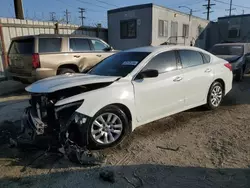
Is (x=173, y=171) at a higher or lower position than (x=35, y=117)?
lower

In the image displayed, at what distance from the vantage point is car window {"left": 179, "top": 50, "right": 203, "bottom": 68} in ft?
15.6

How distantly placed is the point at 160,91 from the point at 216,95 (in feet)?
6.92

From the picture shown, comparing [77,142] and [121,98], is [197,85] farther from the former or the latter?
[77,142]

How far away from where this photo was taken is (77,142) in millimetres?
3469

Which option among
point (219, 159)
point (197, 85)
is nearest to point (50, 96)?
point (219, 159)

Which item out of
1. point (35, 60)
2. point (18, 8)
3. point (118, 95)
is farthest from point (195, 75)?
point (18, 8)

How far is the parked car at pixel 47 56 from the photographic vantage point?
687 centimetres

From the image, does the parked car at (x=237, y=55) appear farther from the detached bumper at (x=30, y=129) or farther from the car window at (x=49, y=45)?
the detached bumper at (x=30, y=129)

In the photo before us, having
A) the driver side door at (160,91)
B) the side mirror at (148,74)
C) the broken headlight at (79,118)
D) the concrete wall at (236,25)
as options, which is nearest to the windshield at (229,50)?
the driver side door at (160,91)

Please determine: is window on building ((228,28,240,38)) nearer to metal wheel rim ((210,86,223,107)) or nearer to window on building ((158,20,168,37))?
window on building ((158,20,168,37))

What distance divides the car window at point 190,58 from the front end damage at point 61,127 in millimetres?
2131

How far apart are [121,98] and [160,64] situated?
122cm

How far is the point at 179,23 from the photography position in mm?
19766

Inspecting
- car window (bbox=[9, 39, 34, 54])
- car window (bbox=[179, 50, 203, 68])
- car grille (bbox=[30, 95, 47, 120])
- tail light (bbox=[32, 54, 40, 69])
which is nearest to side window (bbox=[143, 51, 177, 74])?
car window (bbox=[179, 50, 203, 68])
